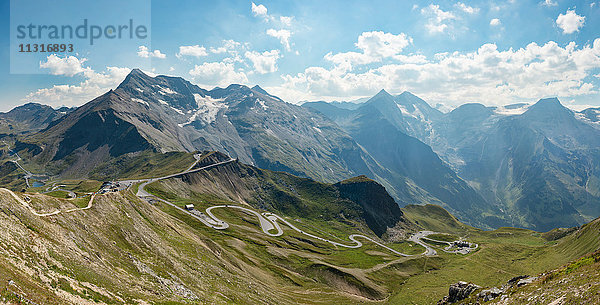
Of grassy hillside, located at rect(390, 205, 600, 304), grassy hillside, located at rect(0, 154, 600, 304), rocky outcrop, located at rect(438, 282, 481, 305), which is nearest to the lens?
grassy hillside, located at rect(0, 154, 600, 304)

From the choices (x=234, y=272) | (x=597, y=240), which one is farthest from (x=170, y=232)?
(x=597, y=240)

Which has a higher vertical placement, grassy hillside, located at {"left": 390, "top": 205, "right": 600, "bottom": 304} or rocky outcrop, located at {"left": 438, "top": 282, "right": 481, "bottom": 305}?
rocky outcrop, located at {"left": 438, "top": 282, "right": 481, "bottom": 305}

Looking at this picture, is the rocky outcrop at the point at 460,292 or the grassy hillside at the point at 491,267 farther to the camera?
the grassy hillside at the point at 491,267

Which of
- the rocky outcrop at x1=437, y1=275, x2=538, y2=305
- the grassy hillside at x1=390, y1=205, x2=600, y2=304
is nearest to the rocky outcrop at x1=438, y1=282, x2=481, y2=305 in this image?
the rocky outcrop at x1=437, y1=275, x2=538, y2=305

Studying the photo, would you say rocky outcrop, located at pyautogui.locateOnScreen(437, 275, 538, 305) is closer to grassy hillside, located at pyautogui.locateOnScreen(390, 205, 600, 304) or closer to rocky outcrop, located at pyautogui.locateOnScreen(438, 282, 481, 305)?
rocky outcrop, located at pyautogui.locateOnScreen(438, 282, 481, 305)

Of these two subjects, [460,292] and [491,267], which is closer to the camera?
[460,292]

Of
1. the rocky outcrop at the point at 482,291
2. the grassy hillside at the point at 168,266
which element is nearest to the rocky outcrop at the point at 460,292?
the rocky outcrop at the point at 482,291

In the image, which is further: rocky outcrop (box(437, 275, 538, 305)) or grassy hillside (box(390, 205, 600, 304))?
grassy hillside (box(390, 205, 600, 304))

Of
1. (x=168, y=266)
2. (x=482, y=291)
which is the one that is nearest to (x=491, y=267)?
(x=482, y=291)

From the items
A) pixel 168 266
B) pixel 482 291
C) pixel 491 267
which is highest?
pixel 168 266

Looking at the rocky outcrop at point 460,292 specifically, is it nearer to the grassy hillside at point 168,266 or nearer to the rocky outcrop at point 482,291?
the rocky outcrop at point 482,291

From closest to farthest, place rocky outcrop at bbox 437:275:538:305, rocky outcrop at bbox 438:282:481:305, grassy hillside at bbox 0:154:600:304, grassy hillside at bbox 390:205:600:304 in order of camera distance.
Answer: grassy hillside at bbox 0:154:600:304
rocky outcrop at bbox 437:275:538:305
rocky outcrop at bbox 438:282:481:305
grassy hillside at bbox 390:205:600:304

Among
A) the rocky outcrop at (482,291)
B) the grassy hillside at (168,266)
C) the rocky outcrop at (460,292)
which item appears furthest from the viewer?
the rocky outcrop at (460,292)

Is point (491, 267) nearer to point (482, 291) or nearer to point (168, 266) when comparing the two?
point (482, 291)
